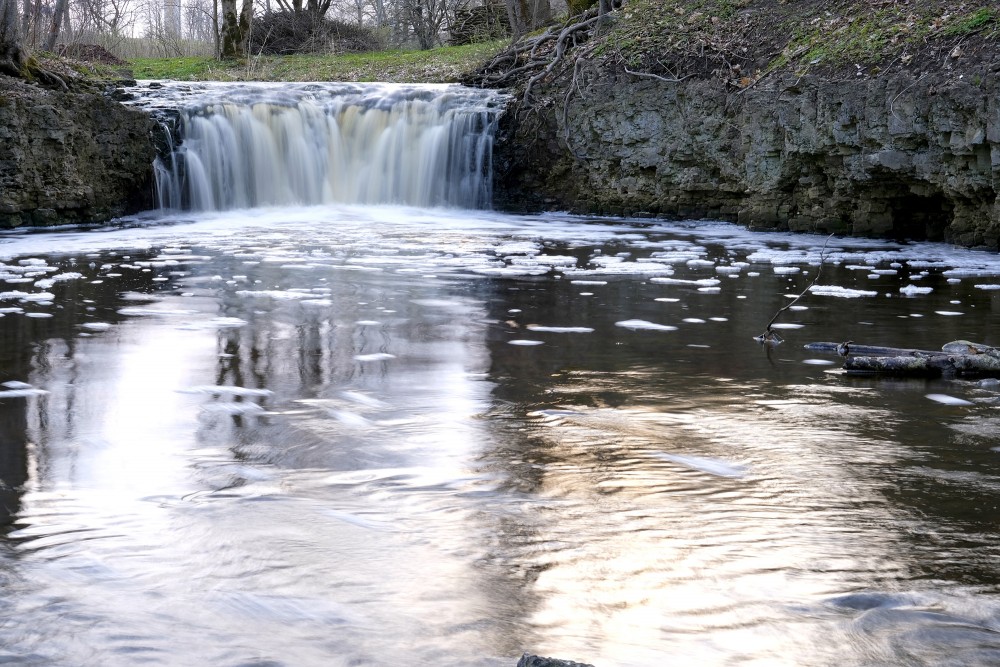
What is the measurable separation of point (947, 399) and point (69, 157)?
13.3 m

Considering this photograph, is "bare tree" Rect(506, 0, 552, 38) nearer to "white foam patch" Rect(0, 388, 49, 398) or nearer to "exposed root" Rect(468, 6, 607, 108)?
"exposed root" Rect(468, 6, 607, 108)

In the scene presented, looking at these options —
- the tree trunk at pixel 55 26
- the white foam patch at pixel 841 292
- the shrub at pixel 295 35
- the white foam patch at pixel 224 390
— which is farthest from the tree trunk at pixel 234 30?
the white foam patch at pixel 224 390

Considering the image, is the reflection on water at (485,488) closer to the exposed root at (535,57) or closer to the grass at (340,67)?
the exposed root at (535,57)

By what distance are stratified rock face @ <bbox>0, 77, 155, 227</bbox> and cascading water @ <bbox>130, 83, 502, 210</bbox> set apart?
82 cm

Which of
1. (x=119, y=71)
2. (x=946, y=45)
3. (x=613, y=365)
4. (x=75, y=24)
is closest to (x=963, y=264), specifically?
(x=946, y=45)

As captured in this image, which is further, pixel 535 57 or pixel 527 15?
pixel 527 15

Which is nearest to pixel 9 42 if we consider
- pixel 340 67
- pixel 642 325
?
pixel 340 67

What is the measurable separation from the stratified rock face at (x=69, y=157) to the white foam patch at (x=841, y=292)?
35.8 feet

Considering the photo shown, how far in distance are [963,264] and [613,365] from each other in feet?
21.1

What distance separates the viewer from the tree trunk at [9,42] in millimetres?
14570

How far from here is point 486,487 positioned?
11.0 ft

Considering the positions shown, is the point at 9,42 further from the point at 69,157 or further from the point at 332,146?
the point at 332,146

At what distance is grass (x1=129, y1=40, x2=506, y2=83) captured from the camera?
21984 millimetres

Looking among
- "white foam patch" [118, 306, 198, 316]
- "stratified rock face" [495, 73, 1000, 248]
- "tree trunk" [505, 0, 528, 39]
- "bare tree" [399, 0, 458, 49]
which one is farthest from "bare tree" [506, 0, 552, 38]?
"white foam patch" [118, 306, 198, 316]
